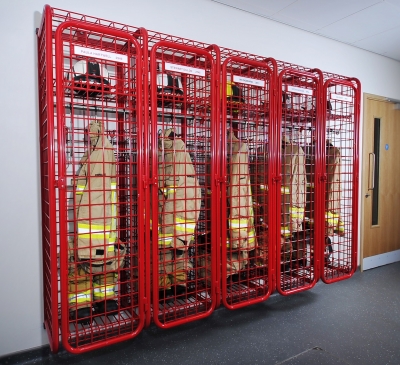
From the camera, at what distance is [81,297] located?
2037 mm

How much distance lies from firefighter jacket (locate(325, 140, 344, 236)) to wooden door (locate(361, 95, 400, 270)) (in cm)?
115

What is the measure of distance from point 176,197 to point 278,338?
1.42m

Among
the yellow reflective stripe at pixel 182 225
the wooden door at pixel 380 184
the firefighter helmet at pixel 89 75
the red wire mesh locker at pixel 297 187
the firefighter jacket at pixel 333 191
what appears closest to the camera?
the firefighter helmet at pixel 89 75

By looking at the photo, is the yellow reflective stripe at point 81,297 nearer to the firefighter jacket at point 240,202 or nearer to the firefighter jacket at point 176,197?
the firefighter jacket at point 176,197

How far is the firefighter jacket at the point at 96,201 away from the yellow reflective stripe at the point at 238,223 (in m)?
0.96

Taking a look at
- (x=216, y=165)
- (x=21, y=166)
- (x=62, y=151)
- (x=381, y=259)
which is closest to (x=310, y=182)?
(x=216, y=165)

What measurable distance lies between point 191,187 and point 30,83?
1350 mm

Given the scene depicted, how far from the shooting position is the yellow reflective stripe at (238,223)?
2.56 meters

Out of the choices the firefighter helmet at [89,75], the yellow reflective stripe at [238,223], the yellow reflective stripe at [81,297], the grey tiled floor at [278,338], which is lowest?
the grey tiled floor at [278,338]

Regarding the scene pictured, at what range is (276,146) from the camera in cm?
273

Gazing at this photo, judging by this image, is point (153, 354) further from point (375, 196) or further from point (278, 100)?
point (375, 196)

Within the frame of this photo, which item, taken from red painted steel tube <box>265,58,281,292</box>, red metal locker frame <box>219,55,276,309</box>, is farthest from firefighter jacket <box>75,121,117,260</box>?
red painted steel tube <box>265,58,281,292</box>

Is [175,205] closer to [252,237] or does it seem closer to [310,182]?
[252,237]

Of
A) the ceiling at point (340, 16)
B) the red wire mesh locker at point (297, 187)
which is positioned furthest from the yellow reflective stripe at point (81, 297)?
the ceiling at point (340, 16)
